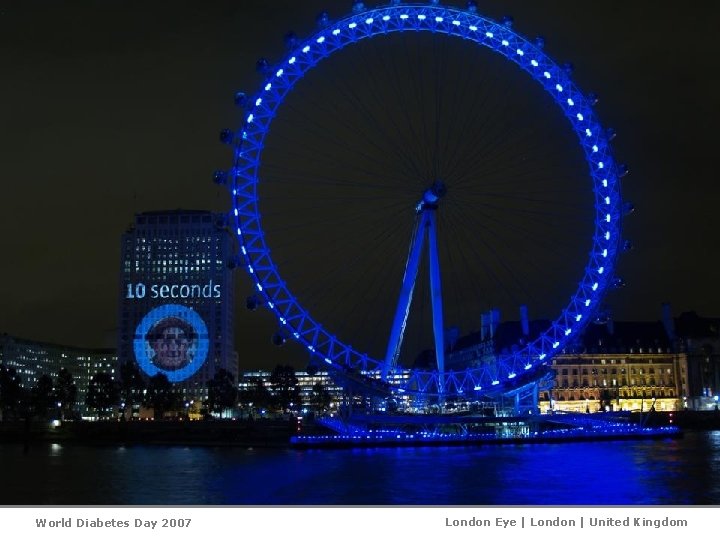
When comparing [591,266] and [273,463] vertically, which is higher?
[591,266]

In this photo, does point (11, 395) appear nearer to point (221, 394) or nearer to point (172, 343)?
point (221, 394)

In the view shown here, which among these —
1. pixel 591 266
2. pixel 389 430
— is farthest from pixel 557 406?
pixel 591 266

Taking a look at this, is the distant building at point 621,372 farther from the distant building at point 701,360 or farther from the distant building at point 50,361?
the distant building at point 50,361

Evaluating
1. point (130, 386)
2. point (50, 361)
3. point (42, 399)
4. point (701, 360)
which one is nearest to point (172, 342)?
point (130, 386)

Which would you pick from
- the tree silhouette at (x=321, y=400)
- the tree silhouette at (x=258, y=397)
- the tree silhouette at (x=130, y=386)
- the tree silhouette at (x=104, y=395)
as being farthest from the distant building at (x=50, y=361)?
the tree silhouette at (x=258, y=397)

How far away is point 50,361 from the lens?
185 meters

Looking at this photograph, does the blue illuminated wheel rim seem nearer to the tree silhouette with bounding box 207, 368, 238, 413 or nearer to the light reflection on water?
the light reflection on water

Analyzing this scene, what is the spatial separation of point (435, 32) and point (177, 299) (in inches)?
4544

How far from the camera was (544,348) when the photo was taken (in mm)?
57156

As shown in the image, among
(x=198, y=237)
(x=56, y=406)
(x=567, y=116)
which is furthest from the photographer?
(x=198, y=237)

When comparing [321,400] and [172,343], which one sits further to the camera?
[172,343]

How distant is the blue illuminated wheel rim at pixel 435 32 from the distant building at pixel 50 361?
384 ft
